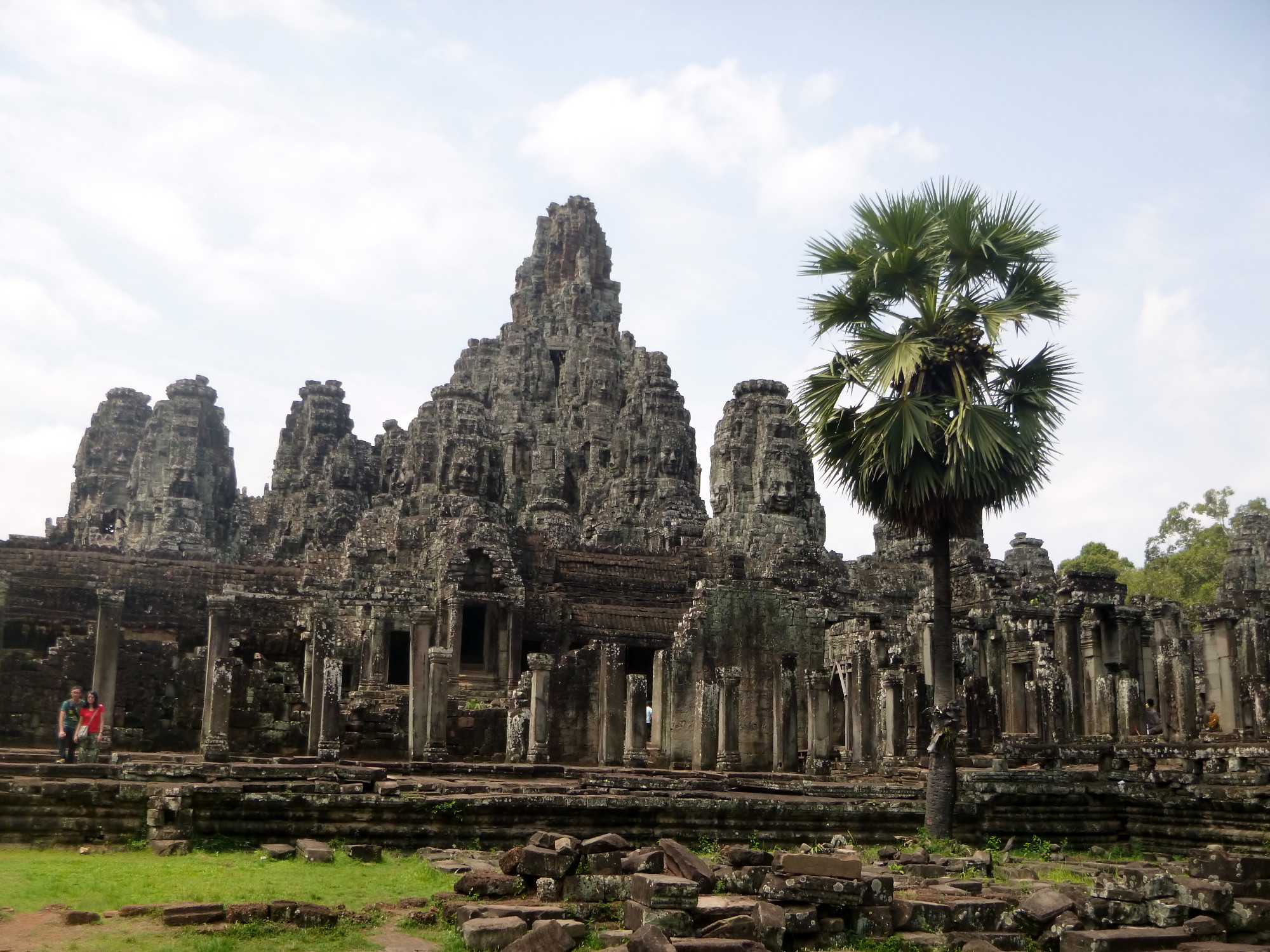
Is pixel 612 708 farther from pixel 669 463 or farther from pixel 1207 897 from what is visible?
pixel 669 463

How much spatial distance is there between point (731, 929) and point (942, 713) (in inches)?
280

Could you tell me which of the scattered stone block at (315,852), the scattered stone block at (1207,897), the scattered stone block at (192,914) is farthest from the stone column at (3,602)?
the scattered stone block at (1207,897)

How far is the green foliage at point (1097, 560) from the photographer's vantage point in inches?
2373

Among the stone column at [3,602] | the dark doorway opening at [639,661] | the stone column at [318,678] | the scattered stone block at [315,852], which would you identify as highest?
the stone column at [3,602]

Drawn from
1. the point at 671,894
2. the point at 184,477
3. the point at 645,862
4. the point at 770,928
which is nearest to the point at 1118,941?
the point at 770,928

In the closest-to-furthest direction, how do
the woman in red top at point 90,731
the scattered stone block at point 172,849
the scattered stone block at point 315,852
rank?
1. the scattered stone block at point 315,852
2. the scattered stone block at point 172,849
3. the woman in red top at point 90,731

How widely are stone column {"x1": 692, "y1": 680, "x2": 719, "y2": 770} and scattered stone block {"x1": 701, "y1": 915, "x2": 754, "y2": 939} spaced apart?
1597 cm

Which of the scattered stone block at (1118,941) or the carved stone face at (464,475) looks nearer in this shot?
the scattered stone block at (1118,941)

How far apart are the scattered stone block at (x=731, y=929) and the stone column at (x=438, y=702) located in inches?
583

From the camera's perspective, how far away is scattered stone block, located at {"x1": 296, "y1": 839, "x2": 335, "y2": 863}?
37.3 ft

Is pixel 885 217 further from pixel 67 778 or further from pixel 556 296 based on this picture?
pixel 556 296

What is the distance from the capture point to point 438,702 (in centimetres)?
2325

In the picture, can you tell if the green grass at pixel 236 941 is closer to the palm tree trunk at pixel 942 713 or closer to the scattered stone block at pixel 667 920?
the scattered stone block at pixel 667 920

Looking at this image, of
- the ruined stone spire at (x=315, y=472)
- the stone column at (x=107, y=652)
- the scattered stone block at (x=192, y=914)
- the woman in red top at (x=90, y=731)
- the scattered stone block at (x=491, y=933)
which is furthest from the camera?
the ruined stone spire at (x=315, y=472)
